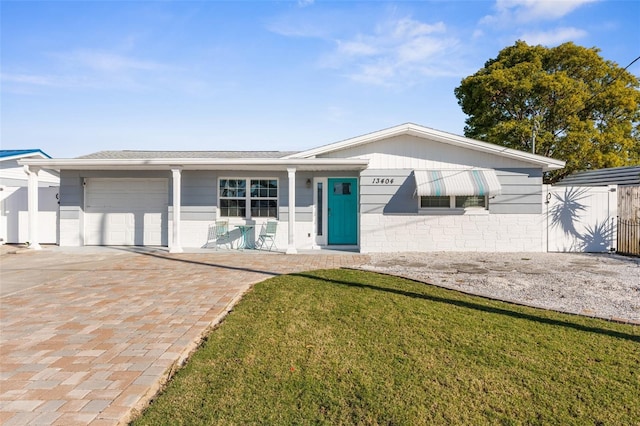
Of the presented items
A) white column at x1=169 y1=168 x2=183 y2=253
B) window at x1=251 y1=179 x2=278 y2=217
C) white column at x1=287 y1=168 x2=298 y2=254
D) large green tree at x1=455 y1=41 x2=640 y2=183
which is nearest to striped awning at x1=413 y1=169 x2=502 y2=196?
white column at x1=287 y1=168 x2=298 y2=254

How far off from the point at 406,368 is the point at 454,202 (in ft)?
30.4

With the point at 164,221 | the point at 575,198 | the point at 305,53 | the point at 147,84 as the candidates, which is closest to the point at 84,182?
the point at 164,221

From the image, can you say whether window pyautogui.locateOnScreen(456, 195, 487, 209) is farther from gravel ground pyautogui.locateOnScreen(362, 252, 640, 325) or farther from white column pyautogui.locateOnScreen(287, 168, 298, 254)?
white column pyautogui.locateOnScreen(287, 168, 298, 254)

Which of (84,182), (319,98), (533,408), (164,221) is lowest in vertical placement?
(533,408)

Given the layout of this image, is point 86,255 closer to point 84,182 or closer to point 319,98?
point 84,182

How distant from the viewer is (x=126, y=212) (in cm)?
1304

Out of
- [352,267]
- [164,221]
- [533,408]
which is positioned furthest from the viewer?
[164,221]

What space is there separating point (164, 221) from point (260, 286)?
7635 millimetres

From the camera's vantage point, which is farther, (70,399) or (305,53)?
(305,53)

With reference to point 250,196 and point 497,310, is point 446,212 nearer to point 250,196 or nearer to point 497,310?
point 250,196

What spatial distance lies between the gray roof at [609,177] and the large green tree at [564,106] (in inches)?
19.4

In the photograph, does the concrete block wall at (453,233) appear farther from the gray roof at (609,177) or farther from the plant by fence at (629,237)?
the gray roof at (609,177)

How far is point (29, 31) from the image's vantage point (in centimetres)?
1048

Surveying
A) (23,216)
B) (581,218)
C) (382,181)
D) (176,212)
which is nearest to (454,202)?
(382,181)
